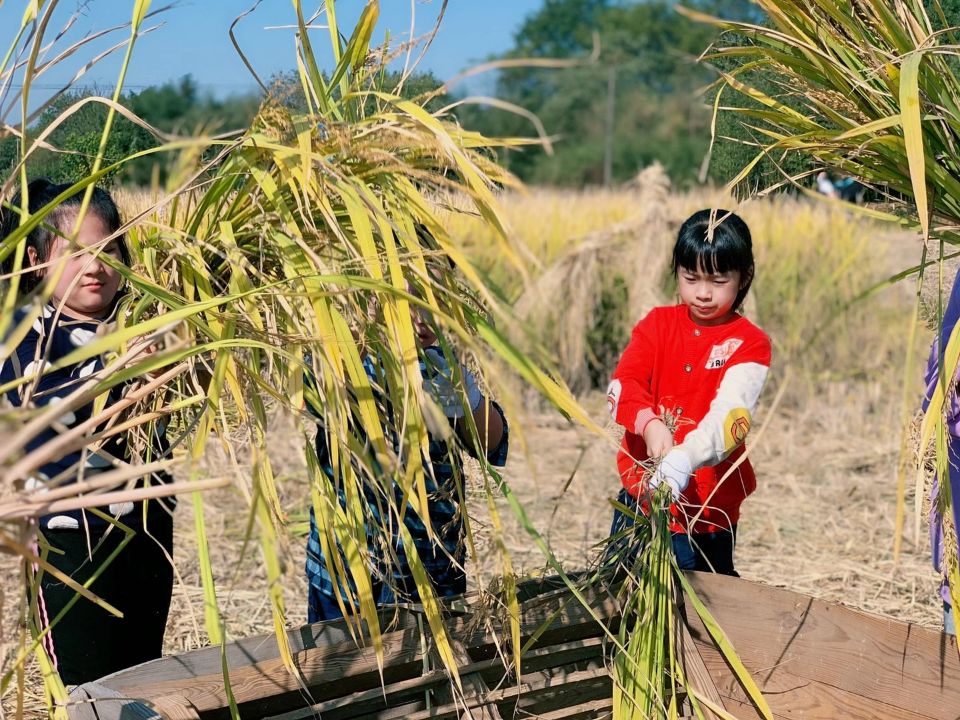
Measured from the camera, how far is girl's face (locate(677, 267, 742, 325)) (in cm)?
249

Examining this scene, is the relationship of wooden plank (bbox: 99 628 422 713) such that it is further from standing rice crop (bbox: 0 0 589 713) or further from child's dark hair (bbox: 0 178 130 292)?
child's dark hair (bbox: 0 178 130 292)

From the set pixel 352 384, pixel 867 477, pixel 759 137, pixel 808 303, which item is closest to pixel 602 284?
pixel 808 303

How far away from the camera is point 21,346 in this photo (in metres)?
1.95

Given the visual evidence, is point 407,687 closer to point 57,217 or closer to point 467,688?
point 467,688

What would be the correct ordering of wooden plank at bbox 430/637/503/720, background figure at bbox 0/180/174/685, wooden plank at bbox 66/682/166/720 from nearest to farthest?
1. wooden plank at bbox 66/682/166/720
2. wooden plank at bbox 430/637/503/720
3. background figure at bbox 0/180/174/685

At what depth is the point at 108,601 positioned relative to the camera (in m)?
2.12

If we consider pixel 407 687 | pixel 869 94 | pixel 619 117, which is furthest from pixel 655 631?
pixel 619 117

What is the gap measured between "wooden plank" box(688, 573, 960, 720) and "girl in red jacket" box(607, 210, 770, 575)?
0.27m

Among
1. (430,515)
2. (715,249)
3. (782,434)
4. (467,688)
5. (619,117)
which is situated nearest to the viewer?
(467,688)

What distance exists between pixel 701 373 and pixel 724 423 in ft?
0.91

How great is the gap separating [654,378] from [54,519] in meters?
1.46

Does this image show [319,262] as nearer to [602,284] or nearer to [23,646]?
[23,646]

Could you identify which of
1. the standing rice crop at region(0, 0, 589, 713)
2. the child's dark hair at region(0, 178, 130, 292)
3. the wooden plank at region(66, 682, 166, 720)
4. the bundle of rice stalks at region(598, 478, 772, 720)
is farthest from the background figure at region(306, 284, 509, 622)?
the child's dark hair at region(0, 178, 130, 292)

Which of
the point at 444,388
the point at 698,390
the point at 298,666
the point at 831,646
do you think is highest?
the point at 444,388
